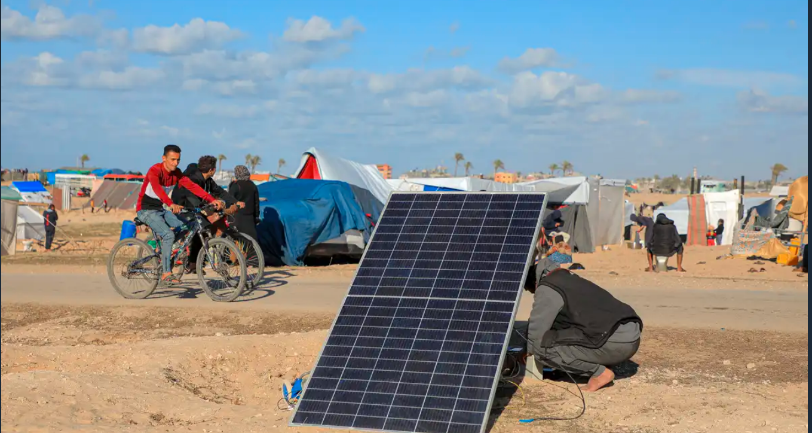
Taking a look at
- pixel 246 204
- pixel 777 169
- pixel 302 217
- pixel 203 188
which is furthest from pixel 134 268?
pixel 777 169

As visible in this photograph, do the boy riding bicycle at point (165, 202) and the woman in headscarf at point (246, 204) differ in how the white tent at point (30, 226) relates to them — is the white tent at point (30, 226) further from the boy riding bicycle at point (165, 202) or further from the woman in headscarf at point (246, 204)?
the boy riding bicycle at point (165, 202)

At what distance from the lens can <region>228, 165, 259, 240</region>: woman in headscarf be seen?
13609 mm

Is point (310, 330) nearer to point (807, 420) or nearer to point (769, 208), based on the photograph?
point (807, 420)

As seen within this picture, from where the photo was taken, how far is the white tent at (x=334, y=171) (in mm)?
19875

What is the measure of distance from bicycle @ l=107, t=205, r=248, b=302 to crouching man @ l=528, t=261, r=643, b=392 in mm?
5192

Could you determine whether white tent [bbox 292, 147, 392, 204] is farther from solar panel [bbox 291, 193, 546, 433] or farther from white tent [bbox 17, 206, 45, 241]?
solar panel [bbox 291, 193, 546, 433]

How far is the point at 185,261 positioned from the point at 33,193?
43.5m

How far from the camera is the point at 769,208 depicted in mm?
27609

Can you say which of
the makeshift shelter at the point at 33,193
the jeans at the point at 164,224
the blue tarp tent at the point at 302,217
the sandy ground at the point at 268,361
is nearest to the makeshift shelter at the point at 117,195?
the makeshift shelter at the point at 33,193

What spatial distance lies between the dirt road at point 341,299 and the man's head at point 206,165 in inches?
64.8

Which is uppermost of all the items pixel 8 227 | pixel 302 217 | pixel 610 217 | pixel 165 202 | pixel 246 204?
pixel 165 202

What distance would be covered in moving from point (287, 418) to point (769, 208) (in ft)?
83.7

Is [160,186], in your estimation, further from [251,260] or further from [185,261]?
[251,260]

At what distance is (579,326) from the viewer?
20.7 feet
